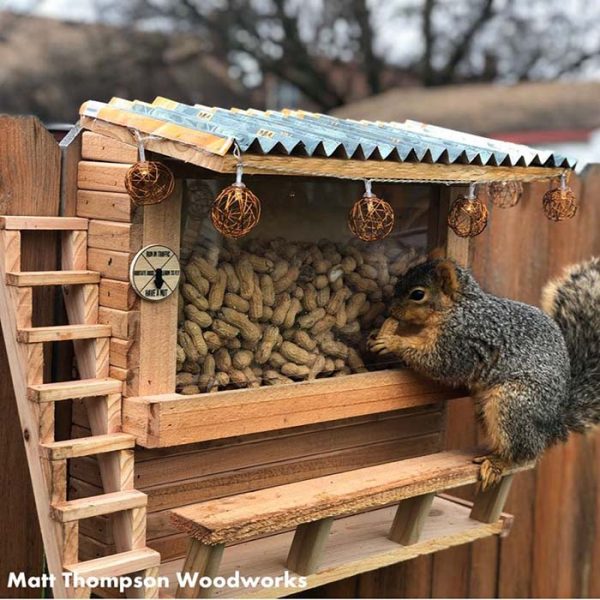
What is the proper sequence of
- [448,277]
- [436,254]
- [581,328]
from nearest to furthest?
[448,277] < [436,254] < [581,328]

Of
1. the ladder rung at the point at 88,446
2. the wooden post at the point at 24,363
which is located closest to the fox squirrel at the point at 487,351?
the ladder rung at the point at 88,446

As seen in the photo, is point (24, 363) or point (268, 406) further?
point (268, 406)

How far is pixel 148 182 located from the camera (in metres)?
1.70

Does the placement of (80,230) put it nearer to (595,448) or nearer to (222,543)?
(222,543)

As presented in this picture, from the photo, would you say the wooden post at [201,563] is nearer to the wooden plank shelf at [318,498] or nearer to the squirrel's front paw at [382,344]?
the wooden plank shelf at [318,498]

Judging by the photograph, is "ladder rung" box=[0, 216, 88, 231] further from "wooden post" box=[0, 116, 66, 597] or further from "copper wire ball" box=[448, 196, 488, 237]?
"copper wire ball" box=[448, 196, 488, 237]

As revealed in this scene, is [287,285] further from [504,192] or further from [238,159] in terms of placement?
[504,192]

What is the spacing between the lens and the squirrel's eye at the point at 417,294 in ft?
7.07

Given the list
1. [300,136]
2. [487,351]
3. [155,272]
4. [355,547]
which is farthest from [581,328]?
[155,272]

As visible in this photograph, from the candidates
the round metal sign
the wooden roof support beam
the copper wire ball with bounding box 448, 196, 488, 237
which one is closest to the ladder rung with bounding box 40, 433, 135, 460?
the round metal sign

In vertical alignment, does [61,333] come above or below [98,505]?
above

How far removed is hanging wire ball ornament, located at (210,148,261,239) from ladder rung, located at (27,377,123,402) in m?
0.38

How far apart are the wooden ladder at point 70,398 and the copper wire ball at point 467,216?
2.60 ft

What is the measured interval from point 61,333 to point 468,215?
2.96 ft
